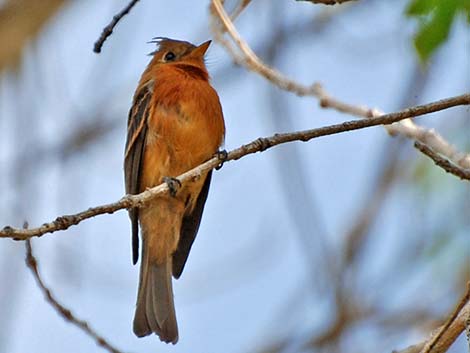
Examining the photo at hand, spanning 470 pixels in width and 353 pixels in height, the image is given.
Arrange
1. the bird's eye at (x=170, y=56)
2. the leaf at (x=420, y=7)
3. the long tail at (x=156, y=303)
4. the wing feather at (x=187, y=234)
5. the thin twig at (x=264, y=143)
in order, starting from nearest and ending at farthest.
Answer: the thin twig at (x=264, y=143) < the leaf at (x=420, y=7) < the long tail at (x=156, y=303) < the wing feather at (x=187, y=234) < the bird's eye at (x=170, y=56)

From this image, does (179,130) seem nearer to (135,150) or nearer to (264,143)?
(135,150)

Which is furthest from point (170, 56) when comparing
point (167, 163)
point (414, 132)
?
point (414, 132)

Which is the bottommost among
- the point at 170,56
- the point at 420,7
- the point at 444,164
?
the point at 444,164

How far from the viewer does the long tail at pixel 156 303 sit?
197 inches

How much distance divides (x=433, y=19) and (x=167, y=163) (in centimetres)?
214

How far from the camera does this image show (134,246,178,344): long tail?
5.01 m

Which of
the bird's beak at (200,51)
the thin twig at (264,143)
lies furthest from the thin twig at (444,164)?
the bird's beak at (200,51)

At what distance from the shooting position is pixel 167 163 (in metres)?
5.11

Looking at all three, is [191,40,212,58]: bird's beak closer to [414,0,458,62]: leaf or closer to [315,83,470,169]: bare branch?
[315,83,470,169]: bare branch

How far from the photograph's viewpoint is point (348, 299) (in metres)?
5.53

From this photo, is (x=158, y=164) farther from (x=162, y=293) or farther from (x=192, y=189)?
(x=162, y=293)

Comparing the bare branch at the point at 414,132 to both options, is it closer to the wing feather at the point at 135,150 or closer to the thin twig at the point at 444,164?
the thin twig at the point at 444,164

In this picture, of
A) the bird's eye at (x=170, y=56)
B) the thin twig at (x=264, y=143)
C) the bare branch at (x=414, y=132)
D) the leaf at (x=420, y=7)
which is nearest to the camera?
the thin twig at (x=264, y=143)

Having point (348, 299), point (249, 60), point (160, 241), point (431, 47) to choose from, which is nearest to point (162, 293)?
point (160, 241)
